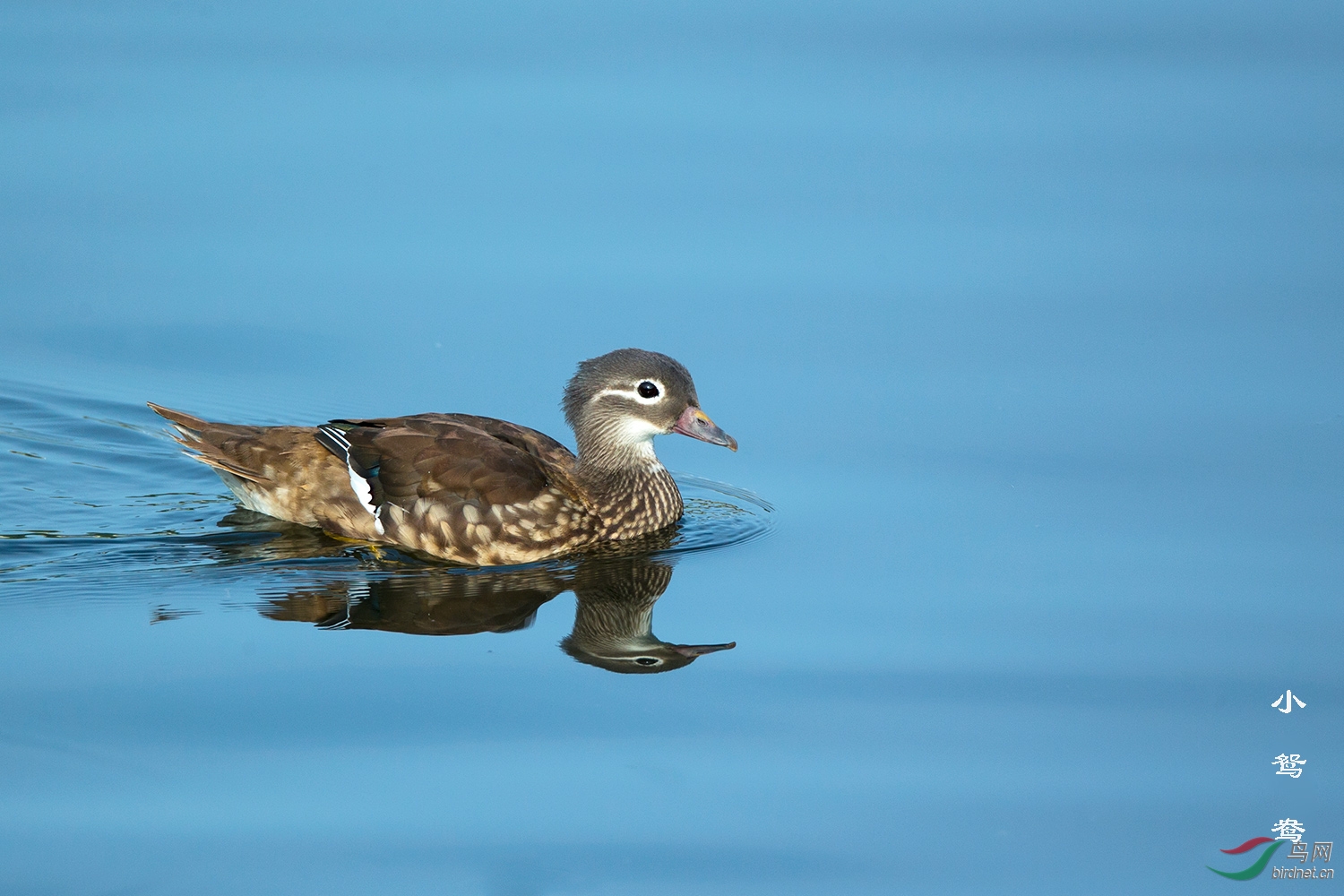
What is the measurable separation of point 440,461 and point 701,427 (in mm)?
1681

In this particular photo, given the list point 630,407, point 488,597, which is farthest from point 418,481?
point 630,407

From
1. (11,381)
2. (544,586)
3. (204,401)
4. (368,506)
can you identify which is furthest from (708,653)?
(11,381)

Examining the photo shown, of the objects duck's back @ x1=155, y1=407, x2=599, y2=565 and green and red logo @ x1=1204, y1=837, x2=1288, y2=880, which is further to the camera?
duck's back @ x1=155, y1=407, x2=599, y2=565

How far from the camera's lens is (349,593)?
923cm

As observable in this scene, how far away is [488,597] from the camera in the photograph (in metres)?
9.27

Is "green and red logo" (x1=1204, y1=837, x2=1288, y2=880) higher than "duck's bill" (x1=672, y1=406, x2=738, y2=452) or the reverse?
the reverse

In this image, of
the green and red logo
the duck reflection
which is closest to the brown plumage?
the duck reflection

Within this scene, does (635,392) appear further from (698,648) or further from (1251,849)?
(1251,849)

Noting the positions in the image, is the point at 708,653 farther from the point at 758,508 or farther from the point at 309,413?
the point at 309,413

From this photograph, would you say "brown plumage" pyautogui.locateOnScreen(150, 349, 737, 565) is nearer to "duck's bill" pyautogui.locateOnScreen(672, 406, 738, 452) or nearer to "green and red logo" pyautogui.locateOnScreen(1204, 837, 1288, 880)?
"duck's bill" pyautogui.locateOnScreen(672, 406, 738, 452)

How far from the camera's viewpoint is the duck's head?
10273 mm

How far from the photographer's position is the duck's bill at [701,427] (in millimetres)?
10203

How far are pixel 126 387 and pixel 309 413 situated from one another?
136 cm

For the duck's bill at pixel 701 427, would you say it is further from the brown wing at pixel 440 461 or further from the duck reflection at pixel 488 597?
the brown wing at pixel 440 461
